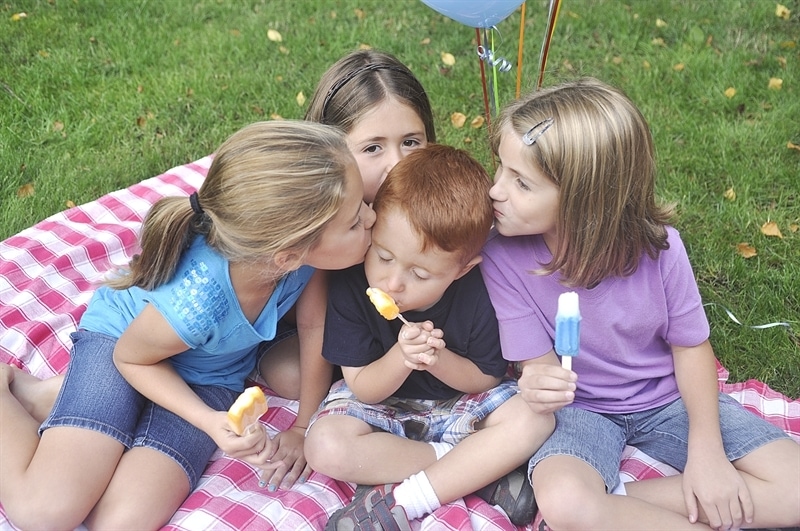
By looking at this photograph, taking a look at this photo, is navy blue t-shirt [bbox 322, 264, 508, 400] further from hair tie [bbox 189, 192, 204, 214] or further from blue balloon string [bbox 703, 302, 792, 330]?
blue balloon string [bbox 703, 302, 792, 330]

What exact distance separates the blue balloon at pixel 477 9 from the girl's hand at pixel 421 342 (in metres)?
1.02

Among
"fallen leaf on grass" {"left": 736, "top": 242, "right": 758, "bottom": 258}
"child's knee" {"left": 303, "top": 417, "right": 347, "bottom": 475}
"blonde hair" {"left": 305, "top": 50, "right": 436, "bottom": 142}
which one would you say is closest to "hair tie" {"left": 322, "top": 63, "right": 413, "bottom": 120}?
"blonde hair" {"left": 305, "top": 50, "right": 436, "bottom": 142}

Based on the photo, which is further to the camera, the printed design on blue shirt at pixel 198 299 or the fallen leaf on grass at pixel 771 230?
the fallen leaf on grass at pixel 771 230

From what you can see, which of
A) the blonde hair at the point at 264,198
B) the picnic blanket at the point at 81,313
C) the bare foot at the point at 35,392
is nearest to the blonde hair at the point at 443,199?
the blonde hair at the point at 264,198

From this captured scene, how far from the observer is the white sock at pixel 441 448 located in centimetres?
224

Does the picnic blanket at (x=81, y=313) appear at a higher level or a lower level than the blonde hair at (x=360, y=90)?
lower

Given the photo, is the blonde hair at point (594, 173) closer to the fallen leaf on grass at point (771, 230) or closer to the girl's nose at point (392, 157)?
the girl's nose at point (392, 157)

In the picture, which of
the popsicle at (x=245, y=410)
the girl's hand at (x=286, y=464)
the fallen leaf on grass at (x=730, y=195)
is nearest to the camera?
the popsicle at (x=245, y=410)

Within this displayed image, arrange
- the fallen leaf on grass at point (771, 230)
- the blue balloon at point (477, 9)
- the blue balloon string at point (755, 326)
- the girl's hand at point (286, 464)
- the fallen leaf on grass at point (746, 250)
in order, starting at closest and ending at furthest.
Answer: the girl's hand at point (286, 464)
the blue balloon at point (477, 9)
the blue balloon string at point (755, 326)
the fallen leaf on grass at point (746, 250)
the fallen leaf on grass at point (771, 230)

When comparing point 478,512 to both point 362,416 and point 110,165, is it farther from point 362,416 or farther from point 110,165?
point 110,165

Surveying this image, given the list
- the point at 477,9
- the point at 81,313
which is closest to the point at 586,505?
the point at 477,9

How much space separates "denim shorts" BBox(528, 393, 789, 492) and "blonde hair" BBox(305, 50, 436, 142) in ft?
3.50

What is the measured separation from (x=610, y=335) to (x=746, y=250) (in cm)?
133

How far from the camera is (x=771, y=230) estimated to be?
3.29 m
